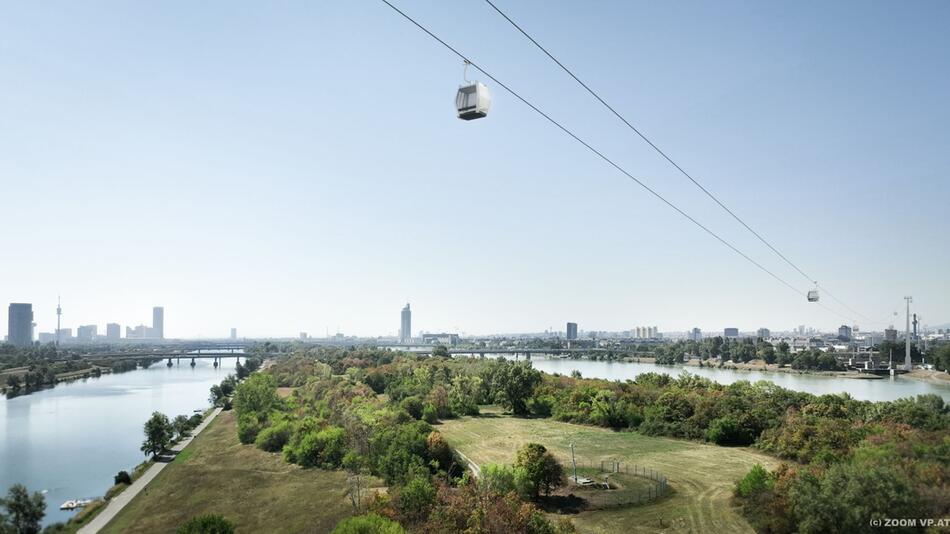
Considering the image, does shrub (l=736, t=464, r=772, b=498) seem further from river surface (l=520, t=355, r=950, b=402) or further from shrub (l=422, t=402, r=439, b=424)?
river surface (l=520, t=355, r=950, b=402)

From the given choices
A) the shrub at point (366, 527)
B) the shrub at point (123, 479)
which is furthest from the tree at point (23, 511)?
the shrub at point (366, 527)

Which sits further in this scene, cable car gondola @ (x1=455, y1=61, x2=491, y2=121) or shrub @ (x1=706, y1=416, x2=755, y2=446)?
shrub @ (x1=706, y1=416, x2=755, y2=446)

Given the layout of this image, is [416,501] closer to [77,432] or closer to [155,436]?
[155,436]

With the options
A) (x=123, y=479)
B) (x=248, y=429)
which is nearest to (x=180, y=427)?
(x=248, y=429)

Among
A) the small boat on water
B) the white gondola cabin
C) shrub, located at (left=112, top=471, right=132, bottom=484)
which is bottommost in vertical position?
the small boat on water

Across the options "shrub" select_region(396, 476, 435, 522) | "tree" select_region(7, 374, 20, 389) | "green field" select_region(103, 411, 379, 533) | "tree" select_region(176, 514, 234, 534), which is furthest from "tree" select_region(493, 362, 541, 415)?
"tree" select_region(7, 374, 20, 389)

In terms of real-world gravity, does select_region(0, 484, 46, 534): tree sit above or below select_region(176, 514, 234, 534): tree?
below
